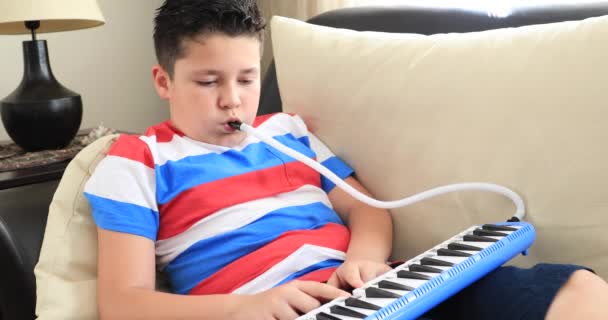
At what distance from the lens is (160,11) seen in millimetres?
1055

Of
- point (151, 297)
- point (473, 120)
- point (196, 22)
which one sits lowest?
point (151, 297)

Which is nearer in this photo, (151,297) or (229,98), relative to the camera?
(151,297)

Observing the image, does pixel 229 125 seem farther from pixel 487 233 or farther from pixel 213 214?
pixel 487 233

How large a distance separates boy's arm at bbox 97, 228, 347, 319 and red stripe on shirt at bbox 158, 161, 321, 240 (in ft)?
0.20

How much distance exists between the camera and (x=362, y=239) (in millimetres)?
955

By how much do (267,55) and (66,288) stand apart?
63.1 inches

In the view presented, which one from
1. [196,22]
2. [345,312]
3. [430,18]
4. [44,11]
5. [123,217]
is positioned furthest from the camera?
[44,11]

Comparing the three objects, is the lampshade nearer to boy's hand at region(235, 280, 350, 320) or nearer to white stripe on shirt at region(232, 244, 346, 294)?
white stripe on shirt at region(232, 244, 346, 294)

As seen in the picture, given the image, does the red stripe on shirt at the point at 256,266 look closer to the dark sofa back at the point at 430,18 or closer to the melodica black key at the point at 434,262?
the melodica black key at the point at 434,262

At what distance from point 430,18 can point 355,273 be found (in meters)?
0.65

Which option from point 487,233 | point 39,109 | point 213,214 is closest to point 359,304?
point 487,233

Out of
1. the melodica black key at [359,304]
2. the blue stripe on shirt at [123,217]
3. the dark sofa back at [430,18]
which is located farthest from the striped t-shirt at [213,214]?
the dark sofa back at [430,18]

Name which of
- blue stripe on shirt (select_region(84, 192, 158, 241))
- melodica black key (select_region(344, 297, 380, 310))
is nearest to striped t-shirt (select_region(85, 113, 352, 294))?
blue stripe on shirt (select_region(84, 192, 158, 241))

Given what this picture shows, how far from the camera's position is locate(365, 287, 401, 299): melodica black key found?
2.10ft
